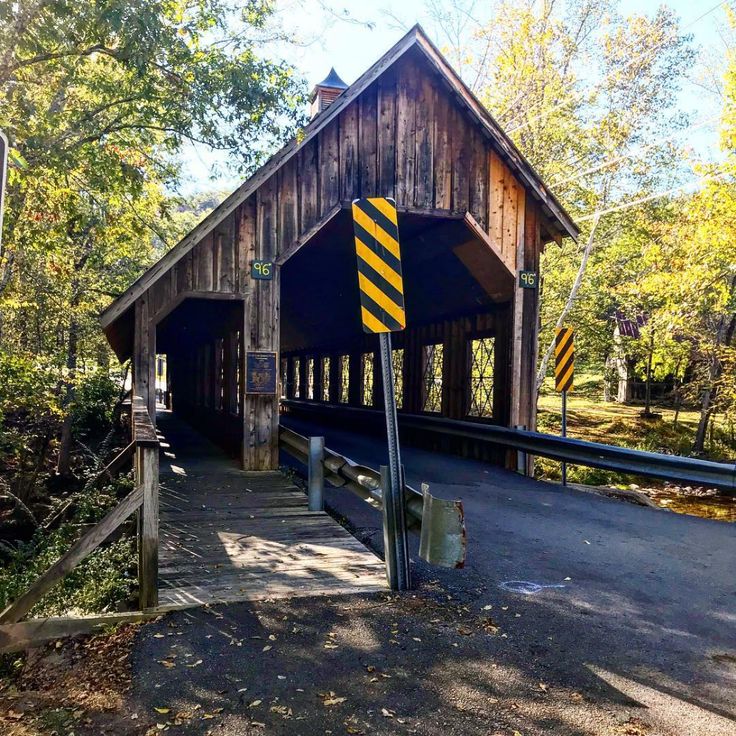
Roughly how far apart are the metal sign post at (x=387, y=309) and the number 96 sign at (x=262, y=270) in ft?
16.6

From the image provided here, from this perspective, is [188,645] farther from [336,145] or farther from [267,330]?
[336,145]

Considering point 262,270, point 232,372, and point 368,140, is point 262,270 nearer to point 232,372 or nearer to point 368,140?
point 368,140

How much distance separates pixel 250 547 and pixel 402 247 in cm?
935

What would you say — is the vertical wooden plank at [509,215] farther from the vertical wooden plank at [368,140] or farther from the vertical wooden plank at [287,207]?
the vertical wooden plank at [287,207]

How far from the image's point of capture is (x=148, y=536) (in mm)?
4297

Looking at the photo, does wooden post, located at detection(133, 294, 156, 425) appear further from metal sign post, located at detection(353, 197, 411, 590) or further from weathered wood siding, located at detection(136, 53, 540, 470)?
metal sign post, located at detection(353, 197, 411, 590)

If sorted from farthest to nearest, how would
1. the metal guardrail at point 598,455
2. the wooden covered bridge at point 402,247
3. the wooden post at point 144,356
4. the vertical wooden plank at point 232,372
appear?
the vertical wooden plank at point 232,372 < the wooden covered bridge at point 402,247 < the wooden post at point 144,356 < the metal guardrail at point 598,455

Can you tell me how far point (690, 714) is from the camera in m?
3.04

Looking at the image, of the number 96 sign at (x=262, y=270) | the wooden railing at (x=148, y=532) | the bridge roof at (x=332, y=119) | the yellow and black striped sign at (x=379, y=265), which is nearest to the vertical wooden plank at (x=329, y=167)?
the bridge roof at (x=332, y=119)

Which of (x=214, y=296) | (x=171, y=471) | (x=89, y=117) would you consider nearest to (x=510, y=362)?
(x=214, y=296)

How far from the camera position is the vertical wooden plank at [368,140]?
10.1 m

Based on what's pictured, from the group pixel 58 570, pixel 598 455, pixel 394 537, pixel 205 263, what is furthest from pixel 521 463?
pixel 58 570

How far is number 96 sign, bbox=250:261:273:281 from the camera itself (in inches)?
378

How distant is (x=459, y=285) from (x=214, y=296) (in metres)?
5.54
